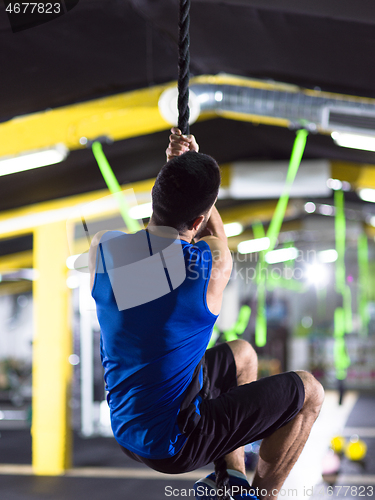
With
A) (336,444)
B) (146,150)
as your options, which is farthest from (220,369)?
(336,444)

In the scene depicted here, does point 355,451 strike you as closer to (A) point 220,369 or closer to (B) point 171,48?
(A) point 220,369

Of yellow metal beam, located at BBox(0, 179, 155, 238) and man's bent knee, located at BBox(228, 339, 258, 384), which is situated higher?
yellow metal beam, located at BBox(0, 179, 155, 238)

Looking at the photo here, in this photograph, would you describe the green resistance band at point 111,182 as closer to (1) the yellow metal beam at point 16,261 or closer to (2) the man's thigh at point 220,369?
(2) the man's thigh at point 220,369

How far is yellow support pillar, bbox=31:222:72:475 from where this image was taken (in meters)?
4.90

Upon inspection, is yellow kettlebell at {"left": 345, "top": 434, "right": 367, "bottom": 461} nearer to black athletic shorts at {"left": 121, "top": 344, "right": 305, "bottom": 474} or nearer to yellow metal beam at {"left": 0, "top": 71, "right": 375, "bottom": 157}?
yellow metal beam at {"left": 0, "top": 71, "right": 375, "bottom": 157}

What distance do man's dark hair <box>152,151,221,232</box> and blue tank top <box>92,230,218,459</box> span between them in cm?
8

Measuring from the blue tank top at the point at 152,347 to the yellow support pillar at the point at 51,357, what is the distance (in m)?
3.68

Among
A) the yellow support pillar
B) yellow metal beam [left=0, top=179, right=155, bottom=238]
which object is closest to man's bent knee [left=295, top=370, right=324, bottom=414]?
yellow metal beam [left=0, top=179, right=155, bottom=238]

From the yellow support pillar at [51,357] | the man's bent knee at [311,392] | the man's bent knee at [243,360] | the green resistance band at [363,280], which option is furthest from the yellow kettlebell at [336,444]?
the green resistance band at [363,280]

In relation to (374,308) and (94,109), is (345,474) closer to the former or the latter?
(94,109)

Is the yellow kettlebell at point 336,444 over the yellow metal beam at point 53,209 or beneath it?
beneath

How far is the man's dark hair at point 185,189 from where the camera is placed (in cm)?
137

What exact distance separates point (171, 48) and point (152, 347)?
218 cm

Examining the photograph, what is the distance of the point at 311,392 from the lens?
5.25 feet
